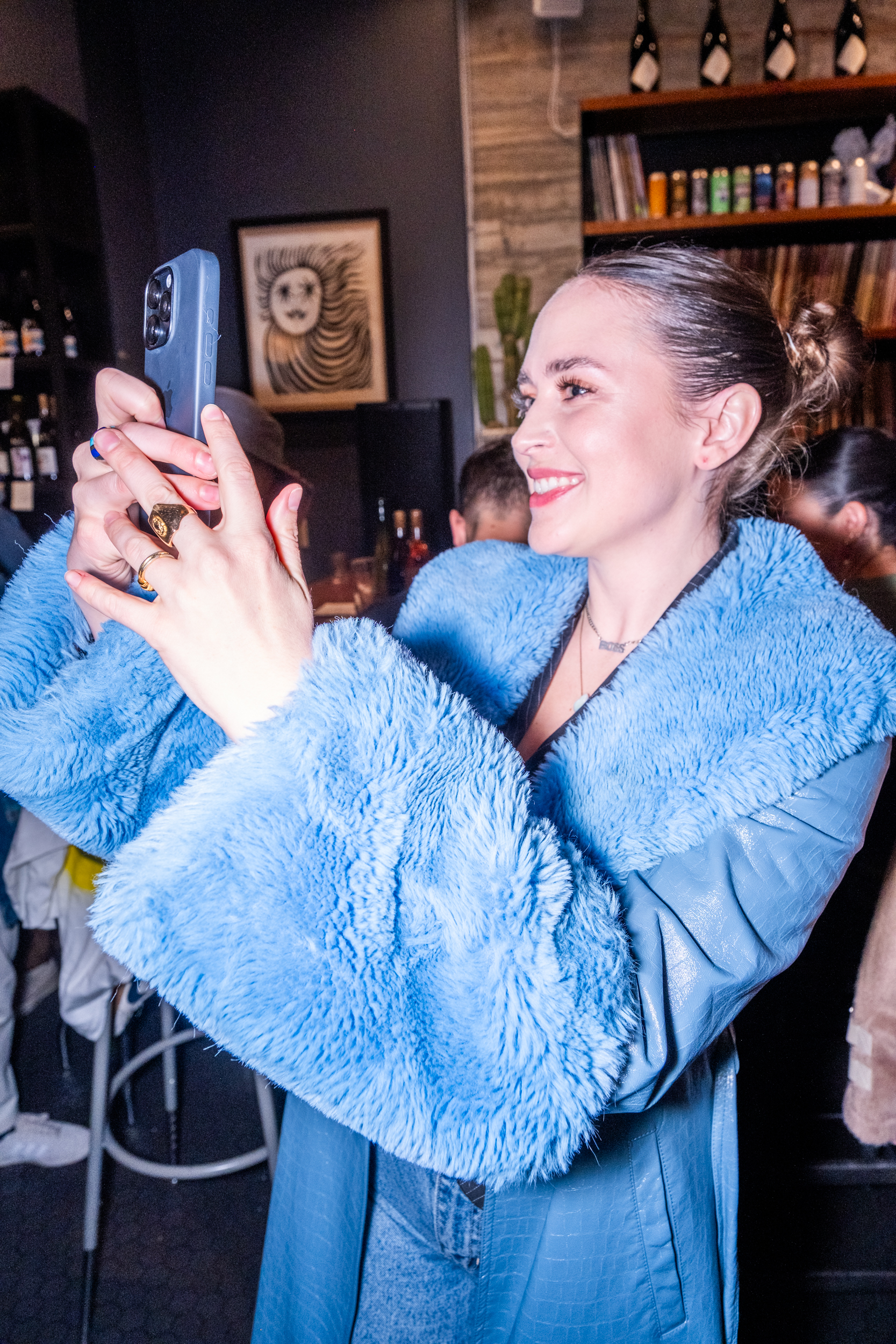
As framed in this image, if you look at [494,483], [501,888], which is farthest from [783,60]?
[501,888]

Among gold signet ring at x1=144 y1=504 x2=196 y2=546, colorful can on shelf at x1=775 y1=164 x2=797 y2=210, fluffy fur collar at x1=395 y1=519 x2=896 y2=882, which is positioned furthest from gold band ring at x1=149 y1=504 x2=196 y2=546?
colorful can on shelf at x1=775 y1=164 x2=797 y2=210

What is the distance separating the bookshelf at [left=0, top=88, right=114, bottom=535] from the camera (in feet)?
7.71

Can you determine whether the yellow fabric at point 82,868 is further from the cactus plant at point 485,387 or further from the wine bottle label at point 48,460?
the cactus plant at point 485,387

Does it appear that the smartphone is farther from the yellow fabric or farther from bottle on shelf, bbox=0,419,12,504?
bottle on shelf, bbox=0,419,12,504

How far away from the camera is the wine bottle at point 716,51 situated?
9.21ft

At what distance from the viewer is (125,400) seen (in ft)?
2.13

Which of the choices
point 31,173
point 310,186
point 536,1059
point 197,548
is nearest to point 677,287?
point 197,548

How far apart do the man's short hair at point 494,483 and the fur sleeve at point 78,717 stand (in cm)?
138

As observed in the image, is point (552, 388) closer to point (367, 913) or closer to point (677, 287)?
point (677, 287)

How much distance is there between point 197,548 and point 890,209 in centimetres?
302

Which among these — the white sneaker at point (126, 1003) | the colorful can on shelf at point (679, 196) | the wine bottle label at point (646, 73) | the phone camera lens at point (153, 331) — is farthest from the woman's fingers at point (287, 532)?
the wine bottle label at point (646, 73)

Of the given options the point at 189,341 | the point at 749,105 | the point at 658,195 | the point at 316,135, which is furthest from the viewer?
the point at 316,135

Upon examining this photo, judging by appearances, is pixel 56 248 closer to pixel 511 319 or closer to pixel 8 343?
pixel 8 343

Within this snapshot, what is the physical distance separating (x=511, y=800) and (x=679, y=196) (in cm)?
295
